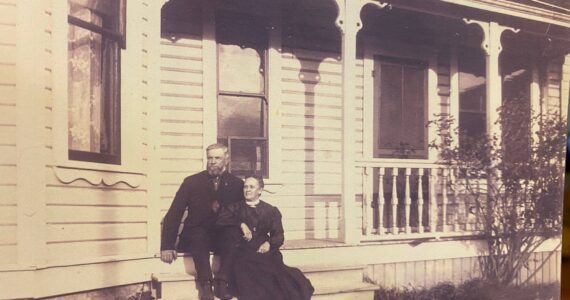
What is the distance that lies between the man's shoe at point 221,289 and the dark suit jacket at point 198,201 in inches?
11.7

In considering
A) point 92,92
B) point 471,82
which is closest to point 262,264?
point 92,92

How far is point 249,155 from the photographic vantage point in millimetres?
3328

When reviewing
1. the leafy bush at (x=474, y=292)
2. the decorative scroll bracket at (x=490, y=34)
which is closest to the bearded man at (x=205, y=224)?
the leafy bush at (x=474, y=292)

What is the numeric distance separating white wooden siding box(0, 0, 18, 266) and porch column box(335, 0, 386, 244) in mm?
2117

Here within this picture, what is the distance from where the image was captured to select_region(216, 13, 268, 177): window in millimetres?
3305

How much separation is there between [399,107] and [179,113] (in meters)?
2.18

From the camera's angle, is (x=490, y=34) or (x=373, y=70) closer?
(x=490, y=34)

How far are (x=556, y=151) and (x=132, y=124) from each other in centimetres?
322

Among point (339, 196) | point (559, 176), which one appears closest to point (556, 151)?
point (559, 176)

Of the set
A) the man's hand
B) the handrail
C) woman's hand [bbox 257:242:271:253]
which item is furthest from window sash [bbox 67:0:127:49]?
the handrail

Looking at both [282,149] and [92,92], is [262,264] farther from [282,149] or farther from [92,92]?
[92,92]

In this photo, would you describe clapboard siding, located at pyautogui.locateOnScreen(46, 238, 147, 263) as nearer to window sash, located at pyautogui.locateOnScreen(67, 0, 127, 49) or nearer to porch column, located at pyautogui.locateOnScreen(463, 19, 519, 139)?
window sash, located at pyautogui.locateOnScreen(67, 0, 127, 49)

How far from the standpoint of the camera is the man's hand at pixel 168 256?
9.39 ft

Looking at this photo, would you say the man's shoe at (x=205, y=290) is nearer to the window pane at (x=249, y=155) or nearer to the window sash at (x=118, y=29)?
the window pane at (x=249, y=155)
